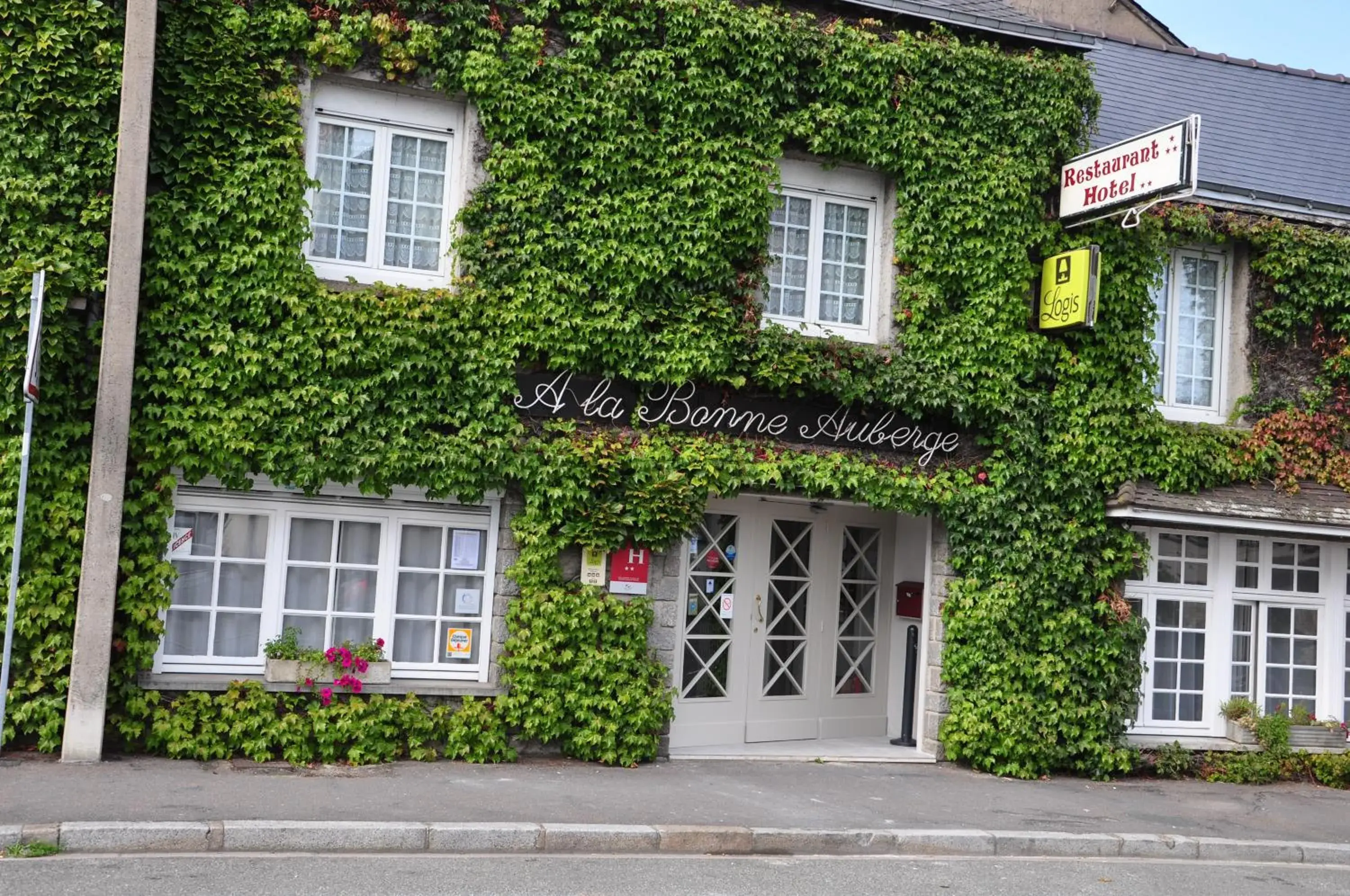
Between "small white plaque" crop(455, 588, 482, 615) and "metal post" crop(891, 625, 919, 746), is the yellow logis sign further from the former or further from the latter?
"small white plaque" crop(455, 588, 482, 615)

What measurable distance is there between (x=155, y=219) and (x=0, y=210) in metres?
1.07

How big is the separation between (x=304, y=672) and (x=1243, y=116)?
12.6 meters

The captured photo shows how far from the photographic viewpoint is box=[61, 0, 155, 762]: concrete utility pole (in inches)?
375

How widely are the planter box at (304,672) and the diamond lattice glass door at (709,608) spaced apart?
316 centimetres

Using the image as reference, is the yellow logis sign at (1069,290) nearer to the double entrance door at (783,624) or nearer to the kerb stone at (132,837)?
the double entrance door at (783,624)

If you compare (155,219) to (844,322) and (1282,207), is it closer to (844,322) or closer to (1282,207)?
(844,322)

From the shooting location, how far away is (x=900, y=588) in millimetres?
13484

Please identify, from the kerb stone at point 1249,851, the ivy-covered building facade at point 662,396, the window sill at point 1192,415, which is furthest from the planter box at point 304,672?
the window sill at point 1192,415

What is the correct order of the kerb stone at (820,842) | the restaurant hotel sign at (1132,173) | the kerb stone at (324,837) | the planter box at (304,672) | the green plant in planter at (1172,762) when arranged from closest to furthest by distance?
the kerb stone at (324,837) → the kerb stone at (820,842) → the planter box at (304,672) → the restaurant hotel sign at (1132,173) → the green plant in planter at (1172,762)

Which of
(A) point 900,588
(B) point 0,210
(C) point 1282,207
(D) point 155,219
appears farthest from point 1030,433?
(B) point 0,210

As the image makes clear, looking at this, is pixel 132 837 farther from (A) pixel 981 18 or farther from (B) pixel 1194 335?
(B) pixel 1194 335

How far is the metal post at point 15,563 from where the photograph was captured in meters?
8.84

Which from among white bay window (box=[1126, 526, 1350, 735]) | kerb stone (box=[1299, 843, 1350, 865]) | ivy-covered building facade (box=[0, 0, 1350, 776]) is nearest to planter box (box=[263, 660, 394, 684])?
ivy-covered building facade (box=[0, 0, 1350, 776])

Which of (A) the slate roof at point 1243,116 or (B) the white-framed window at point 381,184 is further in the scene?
(A) the slate roof at point 1243,116
